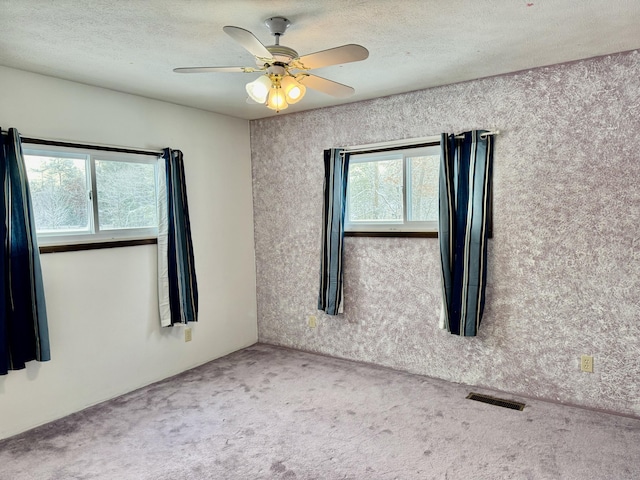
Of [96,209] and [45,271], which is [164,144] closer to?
[96,209]

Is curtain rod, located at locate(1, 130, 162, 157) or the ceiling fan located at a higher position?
the ceiling fan

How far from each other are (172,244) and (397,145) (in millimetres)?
2031

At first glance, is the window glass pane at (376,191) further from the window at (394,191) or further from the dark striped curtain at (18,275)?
the dark striped curtain at (18,275)

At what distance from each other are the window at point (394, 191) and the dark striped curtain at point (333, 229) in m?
0.11

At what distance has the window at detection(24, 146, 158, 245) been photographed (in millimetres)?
2957

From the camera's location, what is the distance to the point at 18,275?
2707mm

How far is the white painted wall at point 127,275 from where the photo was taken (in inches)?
114

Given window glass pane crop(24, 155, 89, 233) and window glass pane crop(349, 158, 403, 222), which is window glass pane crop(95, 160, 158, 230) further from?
window glass pane crop(349, 158, 403, 222)

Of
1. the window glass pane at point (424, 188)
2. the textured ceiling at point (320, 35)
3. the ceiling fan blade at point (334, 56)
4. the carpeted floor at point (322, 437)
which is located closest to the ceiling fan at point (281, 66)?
the ceiling fan blade at point (334, 56)

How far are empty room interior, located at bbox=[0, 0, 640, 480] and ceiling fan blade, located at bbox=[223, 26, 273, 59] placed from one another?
40mm

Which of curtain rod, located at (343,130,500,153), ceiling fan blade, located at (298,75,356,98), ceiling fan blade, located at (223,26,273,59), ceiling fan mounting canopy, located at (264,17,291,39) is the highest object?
ceiling fan mounting canopy, located at (264,17,291,39)

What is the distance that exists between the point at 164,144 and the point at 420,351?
275cm

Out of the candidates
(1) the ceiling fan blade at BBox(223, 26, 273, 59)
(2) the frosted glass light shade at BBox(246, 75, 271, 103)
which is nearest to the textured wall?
(2) the frosted glass light shade at BBox(246, 75, 271, 103)

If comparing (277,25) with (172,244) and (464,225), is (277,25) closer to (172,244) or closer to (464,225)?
(464,225)
